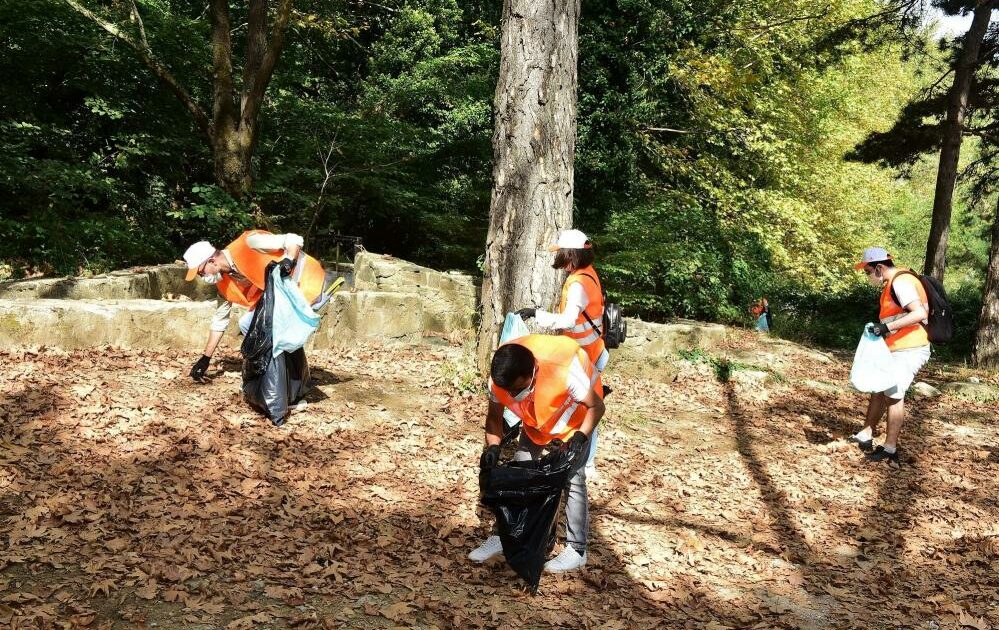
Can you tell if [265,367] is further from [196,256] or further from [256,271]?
[196,256]

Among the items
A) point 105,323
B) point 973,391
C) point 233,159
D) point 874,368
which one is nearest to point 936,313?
point 874,368

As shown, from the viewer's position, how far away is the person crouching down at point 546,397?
3365mm

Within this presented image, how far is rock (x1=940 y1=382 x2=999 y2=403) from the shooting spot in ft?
31.0

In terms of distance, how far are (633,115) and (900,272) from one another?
27.3 ft

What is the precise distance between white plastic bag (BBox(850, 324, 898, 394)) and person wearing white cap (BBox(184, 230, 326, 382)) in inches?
184

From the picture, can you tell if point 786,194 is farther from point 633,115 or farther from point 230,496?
point 230,496

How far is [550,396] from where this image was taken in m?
3.51

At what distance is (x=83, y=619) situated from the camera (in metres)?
3.04

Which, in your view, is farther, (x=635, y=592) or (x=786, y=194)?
(x=786, y=194)

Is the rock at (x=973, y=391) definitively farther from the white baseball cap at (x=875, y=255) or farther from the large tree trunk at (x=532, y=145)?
the large tree trunk at (x=532, y=145)

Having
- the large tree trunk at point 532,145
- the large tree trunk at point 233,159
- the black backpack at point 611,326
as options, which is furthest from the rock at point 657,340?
the large tree trunk at point 233,159

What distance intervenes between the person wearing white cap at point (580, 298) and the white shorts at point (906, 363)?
9.38 ft

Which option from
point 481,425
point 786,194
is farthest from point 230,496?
point 786,194

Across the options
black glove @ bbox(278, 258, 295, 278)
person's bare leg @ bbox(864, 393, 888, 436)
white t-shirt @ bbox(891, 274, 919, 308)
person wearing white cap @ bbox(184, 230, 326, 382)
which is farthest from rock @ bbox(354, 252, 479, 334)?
white t-shirt @ bbox(891, 274, 919, 308)
